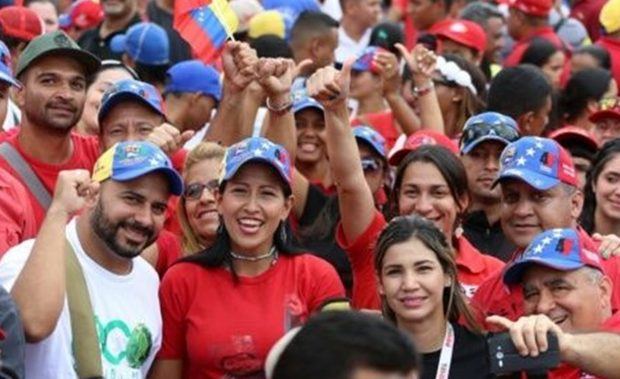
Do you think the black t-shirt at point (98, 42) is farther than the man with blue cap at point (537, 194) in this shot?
Yes

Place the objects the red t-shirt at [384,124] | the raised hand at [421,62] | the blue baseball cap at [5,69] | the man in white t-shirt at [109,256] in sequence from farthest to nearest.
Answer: the red t-shirt at [384,124]
the raised hand at [421,62]
the blue baseball cap at [5,69]
the man in white t-shirt at [109,256]

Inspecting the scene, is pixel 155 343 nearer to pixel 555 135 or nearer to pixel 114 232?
pixel 114 232

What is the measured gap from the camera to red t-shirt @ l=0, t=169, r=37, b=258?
7480 mm

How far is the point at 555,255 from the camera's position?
7.36 meters

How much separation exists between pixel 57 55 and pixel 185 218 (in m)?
0.91

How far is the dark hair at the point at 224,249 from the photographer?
769 cm

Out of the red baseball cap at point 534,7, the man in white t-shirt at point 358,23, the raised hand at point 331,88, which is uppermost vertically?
the red baseball cap at point 534,7

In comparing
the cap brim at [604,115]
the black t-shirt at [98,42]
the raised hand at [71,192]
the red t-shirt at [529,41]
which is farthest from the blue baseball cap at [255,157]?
the red t-shirt at [529,41]

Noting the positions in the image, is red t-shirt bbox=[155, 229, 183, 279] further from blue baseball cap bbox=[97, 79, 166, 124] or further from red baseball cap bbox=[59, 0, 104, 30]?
red baseball cap bbox=[59, 0, 104, 30]

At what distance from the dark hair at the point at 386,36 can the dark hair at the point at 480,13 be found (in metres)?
0.61

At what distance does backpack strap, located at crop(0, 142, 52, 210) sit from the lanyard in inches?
77.9

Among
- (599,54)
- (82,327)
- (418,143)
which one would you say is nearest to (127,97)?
(418,143)

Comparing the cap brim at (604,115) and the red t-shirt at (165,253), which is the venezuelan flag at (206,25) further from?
the cap brim at (604,115)

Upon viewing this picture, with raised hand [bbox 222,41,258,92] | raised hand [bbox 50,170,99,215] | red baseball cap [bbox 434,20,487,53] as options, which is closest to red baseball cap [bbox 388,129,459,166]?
raised hand [bbox 222,41,258,92]
